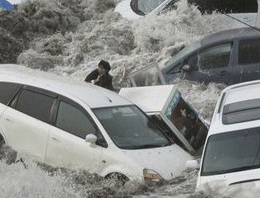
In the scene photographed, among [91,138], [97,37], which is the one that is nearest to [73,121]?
[91,138]

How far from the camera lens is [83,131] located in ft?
31.7

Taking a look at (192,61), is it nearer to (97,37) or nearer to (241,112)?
(97,37)

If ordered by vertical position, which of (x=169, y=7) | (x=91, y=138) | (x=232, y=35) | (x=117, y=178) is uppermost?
(x=91, y=138)

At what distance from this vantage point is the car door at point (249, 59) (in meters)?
13.8

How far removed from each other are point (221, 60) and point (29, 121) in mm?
5494

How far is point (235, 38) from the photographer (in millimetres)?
14242

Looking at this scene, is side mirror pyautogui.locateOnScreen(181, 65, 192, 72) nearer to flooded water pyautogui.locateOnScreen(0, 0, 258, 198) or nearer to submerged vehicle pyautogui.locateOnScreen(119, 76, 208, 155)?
flooded water pyautogui.locateOnScreen(0, 0, 258, 198)

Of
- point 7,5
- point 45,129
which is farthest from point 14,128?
point 7,5

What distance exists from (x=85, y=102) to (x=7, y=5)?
478 inches

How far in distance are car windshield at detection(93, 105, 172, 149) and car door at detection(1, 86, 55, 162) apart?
838 millimetres

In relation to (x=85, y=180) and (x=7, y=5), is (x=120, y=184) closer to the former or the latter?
(x=85, y=180)

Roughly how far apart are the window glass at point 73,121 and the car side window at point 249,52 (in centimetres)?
516

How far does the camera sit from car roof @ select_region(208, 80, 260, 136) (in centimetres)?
788

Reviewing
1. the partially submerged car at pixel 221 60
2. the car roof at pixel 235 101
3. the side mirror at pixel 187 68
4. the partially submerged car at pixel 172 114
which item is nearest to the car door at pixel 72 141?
the partially submerged car at pixel 172 114
